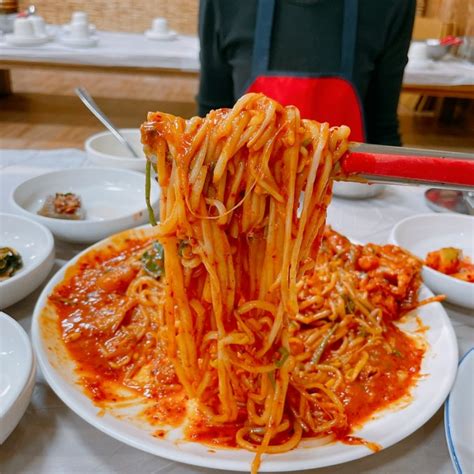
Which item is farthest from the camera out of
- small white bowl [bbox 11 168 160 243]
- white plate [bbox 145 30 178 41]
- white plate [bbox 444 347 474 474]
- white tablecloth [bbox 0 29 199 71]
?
white plate [bbox 145 30 178 41]

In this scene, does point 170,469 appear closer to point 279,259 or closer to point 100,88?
point 279,259

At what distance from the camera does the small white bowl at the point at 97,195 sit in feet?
5.52

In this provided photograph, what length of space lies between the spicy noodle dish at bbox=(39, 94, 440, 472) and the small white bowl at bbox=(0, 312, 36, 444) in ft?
0.42

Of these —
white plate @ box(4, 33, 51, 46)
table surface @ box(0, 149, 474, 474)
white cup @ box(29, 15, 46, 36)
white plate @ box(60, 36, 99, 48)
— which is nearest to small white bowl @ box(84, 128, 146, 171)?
table surface @ box(0, 149, 474, 474)

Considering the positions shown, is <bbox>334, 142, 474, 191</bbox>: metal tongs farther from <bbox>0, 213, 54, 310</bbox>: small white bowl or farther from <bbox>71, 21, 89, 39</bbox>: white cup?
<bbox>71, 21, 89, 39</bbox>: white cup

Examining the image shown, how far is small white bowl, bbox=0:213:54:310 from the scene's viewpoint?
1318 millimetres

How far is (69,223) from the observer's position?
162 centimetres

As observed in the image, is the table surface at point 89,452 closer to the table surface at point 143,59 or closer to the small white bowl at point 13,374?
the small white bowl at point 13,374

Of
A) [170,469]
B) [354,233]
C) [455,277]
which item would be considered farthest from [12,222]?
[455,277]

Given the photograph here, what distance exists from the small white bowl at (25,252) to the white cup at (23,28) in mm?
3398

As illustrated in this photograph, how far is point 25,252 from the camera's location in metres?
1.56

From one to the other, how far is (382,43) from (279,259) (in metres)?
Result: 1.97

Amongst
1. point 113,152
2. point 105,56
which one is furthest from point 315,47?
point 105,56

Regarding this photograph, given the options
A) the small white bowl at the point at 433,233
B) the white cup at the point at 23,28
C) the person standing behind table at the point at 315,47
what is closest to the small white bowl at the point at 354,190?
the small white bowl at the point at 433,233
